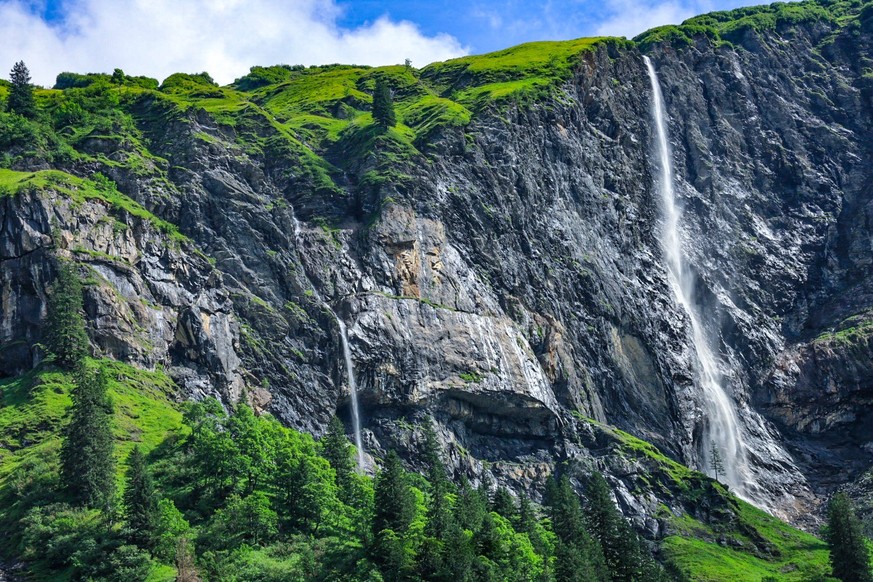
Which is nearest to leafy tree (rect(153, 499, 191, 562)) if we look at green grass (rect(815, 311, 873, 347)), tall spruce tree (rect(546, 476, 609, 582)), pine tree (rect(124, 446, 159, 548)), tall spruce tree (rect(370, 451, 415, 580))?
pine tree (rect(124, 446, 159, 548))

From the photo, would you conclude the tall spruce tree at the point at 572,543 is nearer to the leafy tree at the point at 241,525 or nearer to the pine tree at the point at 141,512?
the leafy tree at the point at 241,525

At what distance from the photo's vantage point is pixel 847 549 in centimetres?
10075

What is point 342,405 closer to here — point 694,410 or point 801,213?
point 694,410

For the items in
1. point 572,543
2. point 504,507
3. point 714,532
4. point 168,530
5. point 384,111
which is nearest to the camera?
point 168,530

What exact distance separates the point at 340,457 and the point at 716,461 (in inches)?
2759

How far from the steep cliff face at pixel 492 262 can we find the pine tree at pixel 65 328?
3817mm

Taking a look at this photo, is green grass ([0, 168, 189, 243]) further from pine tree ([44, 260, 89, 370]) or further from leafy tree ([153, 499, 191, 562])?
leafy tree ([153, 499, 191, 562])

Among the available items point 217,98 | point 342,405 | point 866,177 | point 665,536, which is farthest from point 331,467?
point 866,177

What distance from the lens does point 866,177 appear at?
618 feet

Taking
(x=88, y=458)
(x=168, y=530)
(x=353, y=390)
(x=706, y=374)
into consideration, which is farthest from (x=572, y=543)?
(x=706, y=374)

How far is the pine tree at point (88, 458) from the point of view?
82375mm

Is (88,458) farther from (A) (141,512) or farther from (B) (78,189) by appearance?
(B) (78,189)

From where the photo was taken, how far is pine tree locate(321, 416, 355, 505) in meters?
95.1

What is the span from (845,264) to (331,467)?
392ft
